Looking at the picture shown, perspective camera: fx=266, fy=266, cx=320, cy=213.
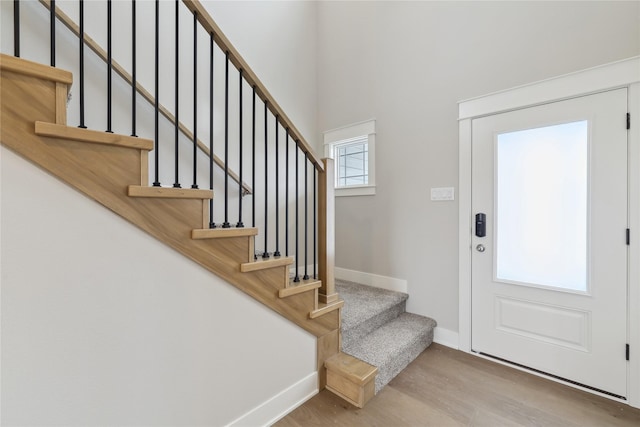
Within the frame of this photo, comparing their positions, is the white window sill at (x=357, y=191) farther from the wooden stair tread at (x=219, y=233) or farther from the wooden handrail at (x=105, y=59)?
the wooden stair tread at (x=219, y=233)

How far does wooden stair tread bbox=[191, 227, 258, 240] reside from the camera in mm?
1254

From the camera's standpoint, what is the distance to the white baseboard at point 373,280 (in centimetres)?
277

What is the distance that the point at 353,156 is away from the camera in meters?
3.32

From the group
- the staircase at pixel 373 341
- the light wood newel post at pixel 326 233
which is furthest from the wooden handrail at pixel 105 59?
the staircase at pixel 373 341

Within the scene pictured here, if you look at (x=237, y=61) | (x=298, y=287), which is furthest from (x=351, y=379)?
(x=237, y=61)

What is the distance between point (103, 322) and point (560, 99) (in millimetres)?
3024

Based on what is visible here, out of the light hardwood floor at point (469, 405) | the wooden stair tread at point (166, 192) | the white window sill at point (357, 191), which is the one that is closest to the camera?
the wooden stair tread at point (166, 192)

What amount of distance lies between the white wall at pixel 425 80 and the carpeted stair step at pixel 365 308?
23 cm

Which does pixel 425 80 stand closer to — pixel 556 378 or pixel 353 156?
pixel 353 156

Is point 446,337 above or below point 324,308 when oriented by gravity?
below

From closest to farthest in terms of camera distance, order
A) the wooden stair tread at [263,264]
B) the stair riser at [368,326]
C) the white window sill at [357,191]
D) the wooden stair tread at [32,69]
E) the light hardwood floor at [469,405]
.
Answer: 1. the wooden stair tread at [32,69]
2. the wooden stair tread at [263,264]
3. the light hardwood floor at [469,405]
4. the stair riser at [368,326]
5. the white window sill at [357,191]

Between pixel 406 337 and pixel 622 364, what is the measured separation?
1.36 meters

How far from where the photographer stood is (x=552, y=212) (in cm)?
199

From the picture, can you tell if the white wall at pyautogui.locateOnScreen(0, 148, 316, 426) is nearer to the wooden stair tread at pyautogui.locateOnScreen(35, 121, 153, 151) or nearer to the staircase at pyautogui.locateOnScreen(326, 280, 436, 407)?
the wooden stair tread at pyautogui.locateOnScreen(35, 121, 153, 151)
